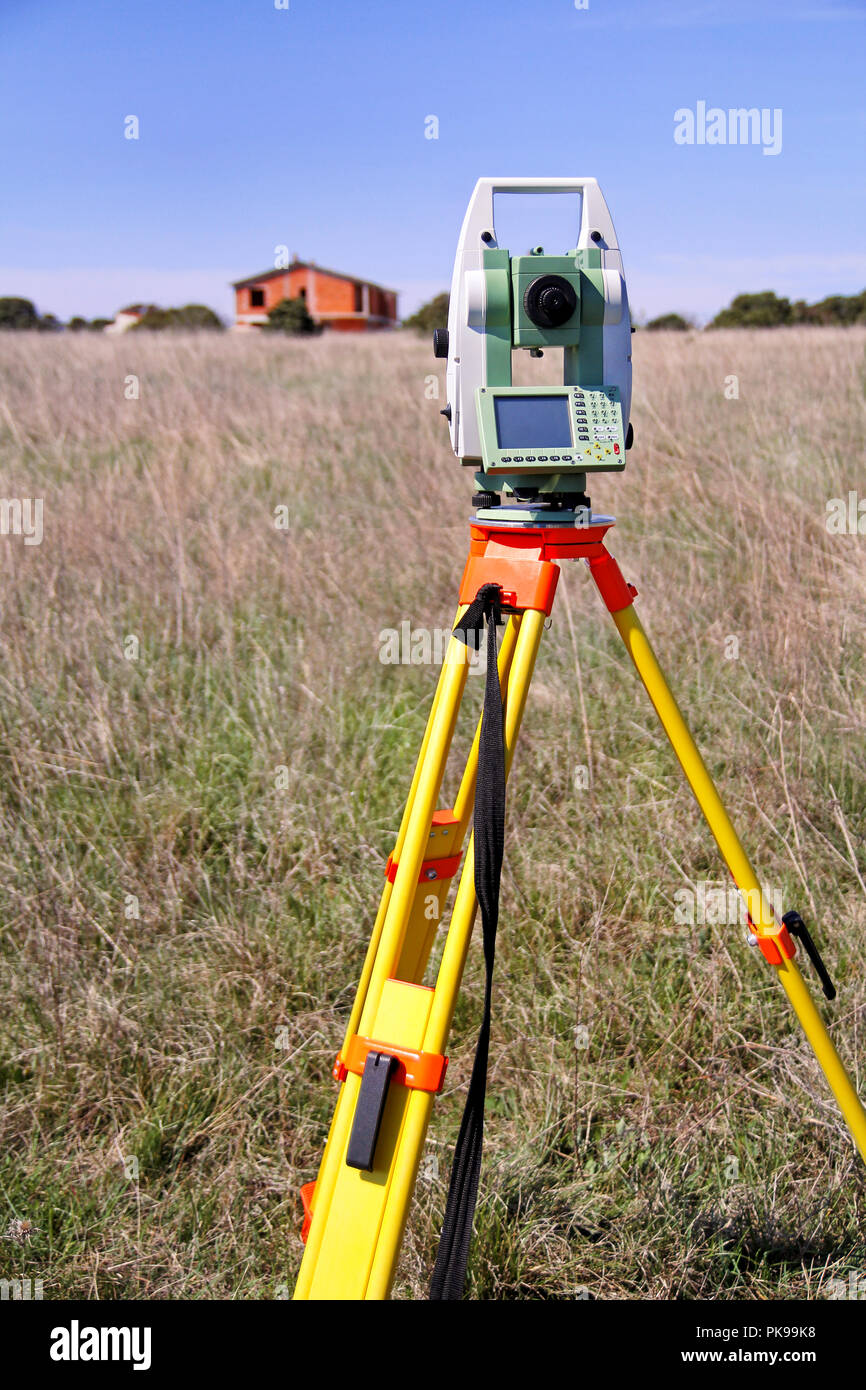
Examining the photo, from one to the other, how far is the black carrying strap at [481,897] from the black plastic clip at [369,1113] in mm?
133

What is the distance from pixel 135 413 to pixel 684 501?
450 centimetres

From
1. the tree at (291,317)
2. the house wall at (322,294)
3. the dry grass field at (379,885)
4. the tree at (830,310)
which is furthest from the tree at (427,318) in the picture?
the dry grass field at (379,885)

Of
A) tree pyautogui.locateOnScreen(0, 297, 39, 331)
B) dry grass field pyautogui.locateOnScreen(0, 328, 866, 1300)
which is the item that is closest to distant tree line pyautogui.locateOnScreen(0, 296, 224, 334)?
tree pyautogui.locateOnScreen(0, 297, 39, 331)

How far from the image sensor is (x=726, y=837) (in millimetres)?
1512

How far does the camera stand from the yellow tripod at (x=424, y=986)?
1.30 metres

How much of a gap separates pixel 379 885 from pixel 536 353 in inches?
65.7

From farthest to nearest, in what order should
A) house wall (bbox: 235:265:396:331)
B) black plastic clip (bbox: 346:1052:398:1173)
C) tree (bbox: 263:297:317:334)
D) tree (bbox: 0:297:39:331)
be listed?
1. house wall (bbox: 235:265:396:331)
2. tree (bbox: 263:297:317:334)
3. tree (bbox: 0:297:39:331)
4. black plastic clip (bbox: 346:1052:398:1173)

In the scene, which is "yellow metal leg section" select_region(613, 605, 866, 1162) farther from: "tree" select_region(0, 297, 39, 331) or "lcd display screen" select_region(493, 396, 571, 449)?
"tree" select_region(0, 297, 39, 331)

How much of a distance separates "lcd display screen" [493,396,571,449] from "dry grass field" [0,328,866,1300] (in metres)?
1.47

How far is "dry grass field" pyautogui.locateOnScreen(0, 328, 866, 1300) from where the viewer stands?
1947 millimetres

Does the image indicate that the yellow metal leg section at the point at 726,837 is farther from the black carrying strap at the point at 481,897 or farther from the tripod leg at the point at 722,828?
the black carrying strap at the point at 481,897

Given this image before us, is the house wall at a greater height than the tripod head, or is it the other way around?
the house wall

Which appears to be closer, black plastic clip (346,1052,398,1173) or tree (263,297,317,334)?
black plastic clip (346,1052,398,1173)
